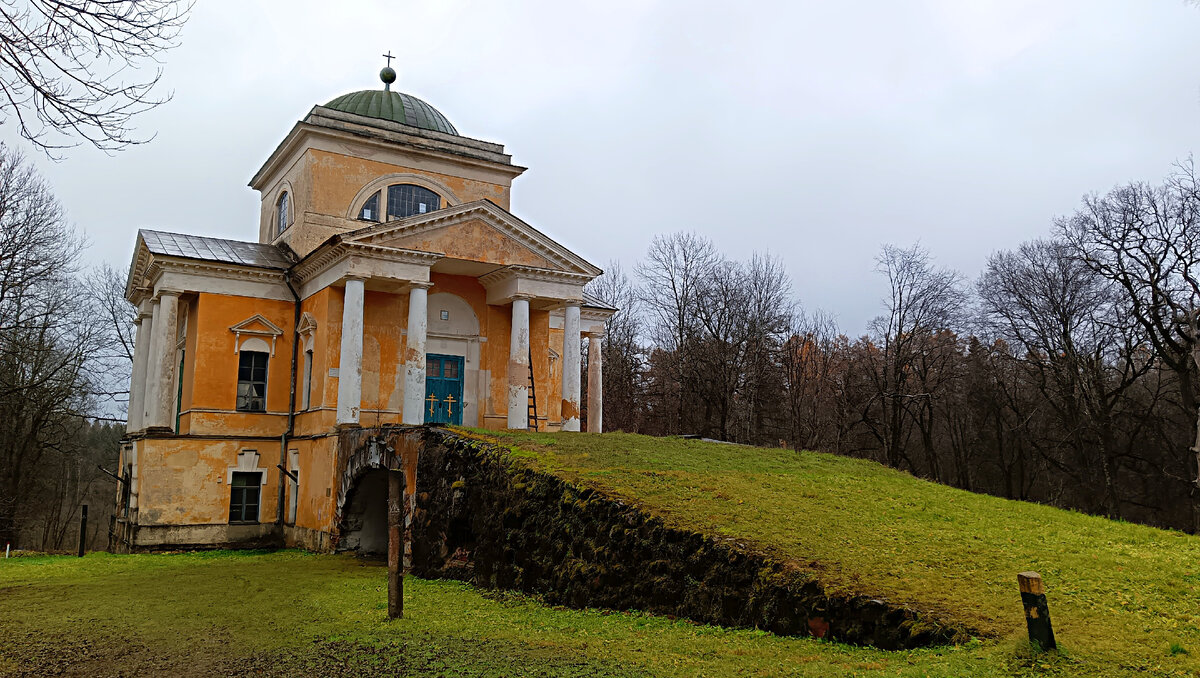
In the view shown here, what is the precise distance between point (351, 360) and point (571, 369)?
21.9ft

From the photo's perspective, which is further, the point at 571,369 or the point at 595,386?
the point at 595,386

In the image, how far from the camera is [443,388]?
79.5ft

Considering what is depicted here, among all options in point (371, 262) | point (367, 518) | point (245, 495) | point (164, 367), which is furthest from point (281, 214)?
point (367, 518)

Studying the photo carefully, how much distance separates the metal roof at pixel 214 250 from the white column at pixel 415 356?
5.41m

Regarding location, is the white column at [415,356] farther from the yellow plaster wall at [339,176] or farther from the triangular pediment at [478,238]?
the yellow plaster wall at [339,176]

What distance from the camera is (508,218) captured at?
2327cm

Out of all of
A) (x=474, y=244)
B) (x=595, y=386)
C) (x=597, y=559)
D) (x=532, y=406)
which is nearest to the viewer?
(x=597, y=559)

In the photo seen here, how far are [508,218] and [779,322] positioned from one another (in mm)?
18526

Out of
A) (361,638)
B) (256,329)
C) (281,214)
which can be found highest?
(281,214)

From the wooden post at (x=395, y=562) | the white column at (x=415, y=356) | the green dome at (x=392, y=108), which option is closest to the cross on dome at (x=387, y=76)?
the green dome at (x=392, y=108)

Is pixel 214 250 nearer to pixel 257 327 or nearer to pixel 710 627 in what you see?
pixel 257 327

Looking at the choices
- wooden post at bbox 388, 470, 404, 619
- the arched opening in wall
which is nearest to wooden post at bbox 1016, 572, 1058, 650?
wooden post at bbox 388, 470, 404, 619

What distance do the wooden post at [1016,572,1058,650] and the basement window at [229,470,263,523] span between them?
73.2 feet

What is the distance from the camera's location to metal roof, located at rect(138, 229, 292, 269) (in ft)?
79.2
